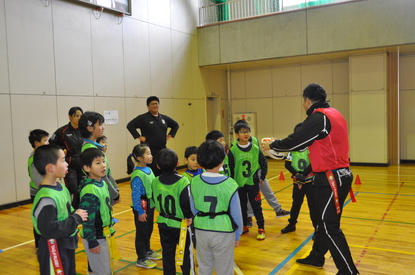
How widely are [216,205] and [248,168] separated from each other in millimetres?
2058

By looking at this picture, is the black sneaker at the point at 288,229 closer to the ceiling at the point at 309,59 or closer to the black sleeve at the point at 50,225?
the black sleeve at the point at 50,225

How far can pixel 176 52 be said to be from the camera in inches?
444

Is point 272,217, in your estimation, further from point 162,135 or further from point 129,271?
point 129,271

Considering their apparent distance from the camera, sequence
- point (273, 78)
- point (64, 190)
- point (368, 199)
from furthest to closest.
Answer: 1. point (273, 78)
2. point (368, 199)
3. point (64, 190)

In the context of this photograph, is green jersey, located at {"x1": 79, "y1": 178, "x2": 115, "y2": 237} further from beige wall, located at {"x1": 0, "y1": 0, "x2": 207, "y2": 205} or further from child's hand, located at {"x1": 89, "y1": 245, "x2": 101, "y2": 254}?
beige wall, located at {"x1": 0, "y1": 0, "x2": 207, "y2": 205}

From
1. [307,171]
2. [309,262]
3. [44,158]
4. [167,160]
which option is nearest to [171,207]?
[167,160]

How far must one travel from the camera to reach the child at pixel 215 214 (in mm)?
2604

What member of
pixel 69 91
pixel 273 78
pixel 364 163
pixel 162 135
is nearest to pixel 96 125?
pixel 162 135

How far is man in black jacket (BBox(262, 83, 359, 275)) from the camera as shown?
3221mm

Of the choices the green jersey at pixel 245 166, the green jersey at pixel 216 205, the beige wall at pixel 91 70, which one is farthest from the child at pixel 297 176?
the beige wall at pixel 91 70

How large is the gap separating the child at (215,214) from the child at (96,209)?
2.53 ft

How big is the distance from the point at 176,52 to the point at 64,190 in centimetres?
929

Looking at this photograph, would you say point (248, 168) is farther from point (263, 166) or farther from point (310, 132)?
point (310, 132)

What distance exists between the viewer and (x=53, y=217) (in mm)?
2277
